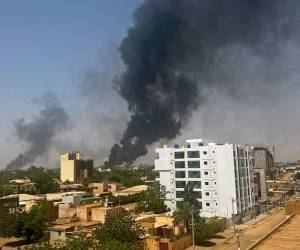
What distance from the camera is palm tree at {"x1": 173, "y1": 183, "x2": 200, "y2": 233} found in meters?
55.5

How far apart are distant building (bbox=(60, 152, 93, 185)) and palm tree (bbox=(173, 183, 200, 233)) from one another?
117382 mm

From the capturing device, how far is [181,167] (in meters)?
80.6

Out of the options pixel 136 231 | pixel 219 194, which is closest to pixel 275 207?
pixel 219 194

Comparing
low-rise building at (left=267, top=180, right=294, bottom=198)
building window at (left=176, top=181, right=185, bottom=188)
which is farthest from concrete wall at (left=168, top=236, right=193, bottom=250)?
low-rise building at (left=267, top=180, right=294, bottom=198)

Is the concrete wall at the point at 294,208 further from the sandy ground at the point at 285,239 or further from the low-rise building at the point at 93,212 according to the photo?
the low-rise building at the point at 93,212

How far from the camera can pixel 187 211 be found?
5547cm

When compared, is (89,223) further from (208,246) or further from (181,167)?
(181,167)

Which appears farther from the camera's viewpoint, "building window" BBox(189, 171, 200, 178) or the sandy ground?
"building window" BBox(189, 171, 200, 178)

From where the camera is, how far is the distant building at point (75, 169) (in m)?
173

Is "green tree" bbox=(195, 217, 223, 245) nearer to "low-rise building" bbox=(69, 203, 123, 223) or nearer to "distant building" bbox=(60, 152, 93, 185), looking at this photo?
"low-rise building" bbox=(69, 203, 123, 223)

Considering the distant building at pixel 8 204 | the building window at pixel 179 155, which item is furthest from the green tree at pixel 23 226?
the building window at pixel 179 155

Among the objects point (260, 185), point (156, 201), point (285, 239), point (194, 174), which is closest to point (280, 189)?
point (260, 185)

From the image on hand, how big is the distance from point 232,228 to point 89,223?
93.2ft

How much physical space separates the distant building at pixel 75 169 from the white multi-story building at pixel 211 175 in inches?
3743
